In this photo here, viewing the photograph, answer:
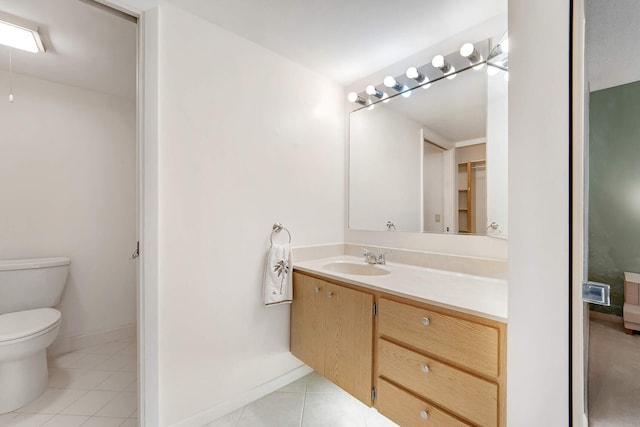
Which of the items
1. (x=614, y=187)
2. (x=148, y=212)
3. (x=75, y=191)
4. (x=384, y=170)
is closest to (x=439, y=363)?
(x=614, y=187)

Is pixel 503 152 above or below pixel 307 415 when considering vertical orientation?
above

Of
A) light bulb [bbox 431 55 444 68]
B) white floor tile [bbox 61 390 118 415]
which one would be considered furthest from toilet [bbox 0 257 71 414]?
light bulb [bbox 431 55 444 68]

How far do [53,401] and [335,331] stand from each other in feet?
5.84

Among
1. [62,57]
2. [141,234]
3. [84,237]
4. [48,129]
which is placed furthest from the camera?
[84,237]

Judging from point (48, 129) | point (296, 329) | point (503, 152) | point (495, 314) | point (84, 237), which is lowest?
point (296, 329)

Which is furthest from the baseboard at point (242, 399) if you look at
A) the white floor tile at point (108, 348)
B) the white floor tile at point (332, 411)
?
the white floor tile at point (108, 348)

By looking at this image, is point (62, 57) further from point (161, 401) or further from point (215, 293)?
point (161, 401)

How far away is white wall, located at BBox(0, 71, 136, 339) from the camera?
6.53ft

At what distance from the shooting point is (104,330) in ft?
7.68

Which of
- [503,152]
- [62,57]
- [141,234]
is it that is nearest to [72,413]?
[141,234]

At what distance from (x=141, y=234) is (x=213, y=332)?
675 millimetres

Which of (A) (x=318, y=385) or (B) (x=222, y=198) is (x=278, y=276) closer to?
(B) (x=222, y=198)

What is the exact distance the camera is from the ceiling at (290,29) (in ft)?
4.35

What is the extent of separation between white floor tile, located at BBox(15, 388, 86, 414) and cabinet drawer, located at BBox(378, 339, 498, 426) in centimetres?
190
